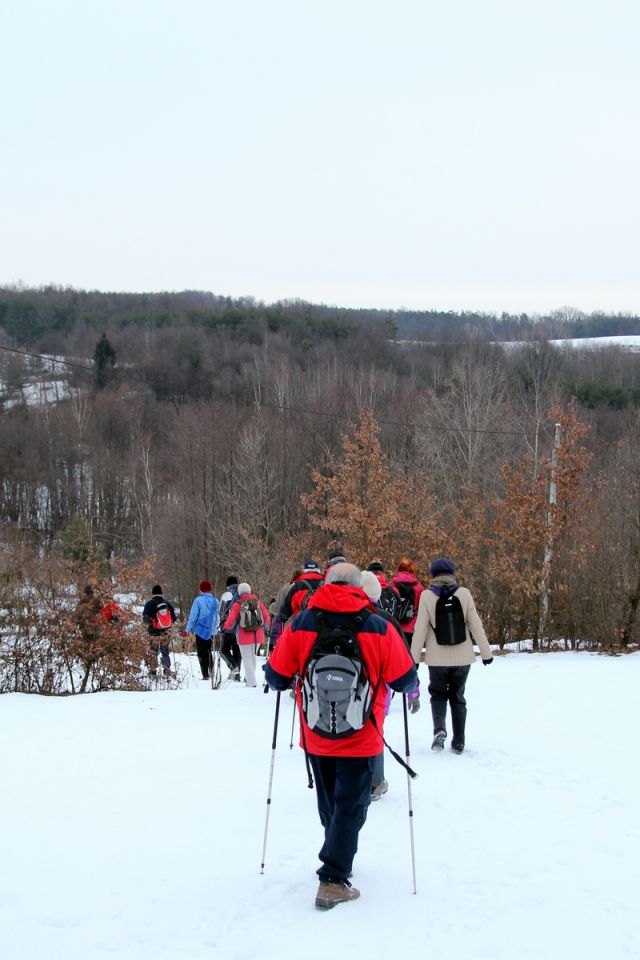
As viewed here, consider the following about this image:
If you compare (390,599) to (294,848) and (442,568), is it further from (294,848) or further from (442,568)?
(294,848)

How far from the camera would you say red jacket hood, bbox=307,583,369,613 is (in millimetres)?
5098

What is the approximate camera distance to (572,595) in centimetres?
2075

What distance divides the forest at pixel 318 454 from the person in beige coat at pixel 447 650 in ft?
28.6

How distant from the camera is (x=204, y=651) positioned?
1669 centimetres

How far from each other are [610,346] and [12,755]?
103228mm

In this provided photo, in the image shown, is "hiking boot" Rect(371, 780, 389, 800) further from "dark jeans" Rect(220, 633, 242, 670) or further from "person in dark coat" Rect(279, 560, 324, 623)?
"dark jeans" Rect(220, 633, 242, 670)

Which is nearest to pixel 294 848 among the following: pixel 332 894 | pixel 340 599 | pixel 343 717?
pixel 332 894

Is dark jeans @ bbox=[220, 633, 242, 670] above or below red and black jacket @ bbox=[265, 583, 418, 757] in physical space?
below

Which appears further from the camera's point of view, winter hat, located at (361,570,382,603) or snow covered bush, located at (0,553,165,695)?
snow covered bush, located at (0,553,165,695)

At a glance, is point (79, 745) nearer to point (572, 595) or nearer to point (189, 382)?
point (572, 595)

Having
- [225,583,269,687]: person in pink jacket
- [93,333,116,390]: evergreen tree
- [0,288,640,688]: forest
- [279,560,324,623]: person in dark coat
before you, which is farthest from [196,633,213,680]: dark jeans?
[93,333,116,390]: evergreen tree

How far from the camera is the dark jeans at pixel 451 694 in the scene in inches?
342

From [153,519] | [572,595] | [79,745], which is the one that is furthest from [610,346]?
[79,745]

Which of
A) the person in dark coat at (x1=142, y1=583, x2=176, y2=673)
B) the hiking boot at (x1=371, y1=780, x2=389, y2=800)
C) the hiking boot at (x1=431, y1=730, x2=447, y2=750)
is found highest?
the hiking boot at (x1=371, y1=780, x2=389, y2=800)
